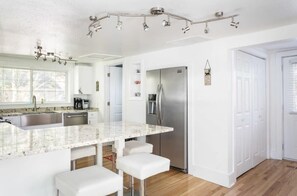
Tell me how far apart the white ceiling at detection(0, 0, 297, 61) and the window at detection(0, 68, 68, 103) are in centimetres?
148

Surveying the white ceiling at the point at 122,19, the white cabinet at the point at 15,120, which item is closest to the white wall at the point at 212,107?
the white ceiling at the point at 122,19

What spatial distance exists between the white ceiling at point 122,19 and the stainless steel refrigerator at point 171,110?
584mm

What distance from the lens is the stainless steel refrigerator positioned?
3705mm

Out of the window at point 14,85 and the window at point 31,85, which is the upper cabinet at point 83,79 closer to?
the window at point 31,85

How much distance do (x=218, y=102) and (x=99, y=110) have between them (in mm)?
3490

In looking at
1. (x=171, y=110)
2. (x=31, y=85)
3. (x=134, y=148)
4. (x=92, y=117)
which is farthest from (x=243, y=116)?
(x=31, y=85)

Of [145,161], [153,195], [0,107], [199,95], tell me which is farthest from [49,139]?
[0,107]

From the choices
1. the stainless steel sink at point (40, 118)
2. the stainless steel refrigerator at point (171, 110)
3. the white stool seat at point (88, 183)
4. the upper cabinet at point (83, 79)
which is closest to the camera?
the white stool seat at point (88, 183)

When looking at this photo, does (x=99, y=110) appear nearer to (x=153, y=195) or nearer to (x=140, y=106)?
(x=140, y=106)

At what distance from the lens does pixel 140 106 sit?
4.67 meters

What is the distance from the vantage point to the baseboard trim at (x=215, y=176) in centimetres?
321

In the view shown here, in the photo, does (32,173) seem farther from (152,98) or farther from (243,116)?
(243,116)

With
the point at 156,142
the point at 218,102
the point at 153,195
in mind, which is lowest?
the point at 153,195

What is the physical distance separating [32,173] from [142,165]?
97cm
